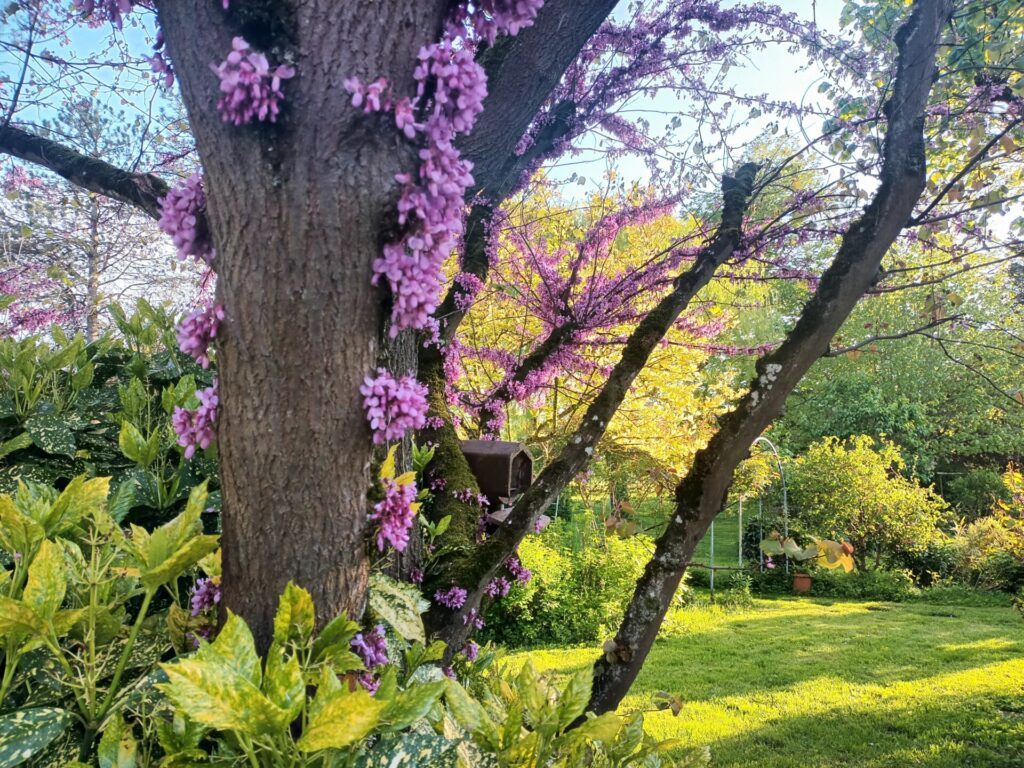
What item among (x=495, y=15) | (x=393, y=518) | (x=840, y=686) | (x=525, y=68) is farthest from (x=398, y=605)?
(x=840, y=686)

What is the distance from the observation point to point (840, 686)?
6.57 meters

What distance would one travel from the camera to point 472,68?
41.2 inches

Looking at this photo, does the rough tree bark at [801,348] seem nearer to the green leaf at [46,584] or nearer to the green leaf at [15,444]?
the green leaf at [46,584]

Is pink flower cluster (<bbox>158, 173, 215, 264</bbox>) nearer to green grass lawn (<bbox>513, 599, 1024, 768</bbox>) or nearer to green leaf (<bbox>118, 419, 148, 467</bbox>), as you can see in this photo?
green leaf (<bbox>118, 419, 148, 467</bbox>)

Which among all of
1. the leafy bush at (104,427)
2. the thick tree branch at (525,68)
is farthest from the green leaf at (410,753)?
the thick tree branch at (525,68)

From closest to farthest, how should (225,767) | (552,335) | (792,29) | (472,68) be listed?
(225,767), (472,68), (792,29), (552,335)

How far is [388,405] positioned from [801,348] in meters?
1.99

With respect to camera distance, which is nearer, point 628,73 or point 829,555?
point 829,555

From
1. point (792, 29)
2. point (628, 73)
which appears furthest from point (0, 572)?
point (792, 29)

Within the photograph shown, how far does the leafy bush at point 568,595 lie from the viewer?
805 centimetres

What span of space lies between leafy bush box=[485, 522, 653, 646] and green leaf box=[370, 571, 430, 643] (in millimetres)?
6040

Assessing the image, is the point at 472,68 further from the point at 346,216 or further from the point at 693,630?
the point at 693,630

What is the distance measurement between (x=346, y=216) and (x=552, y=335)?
314 centimetres

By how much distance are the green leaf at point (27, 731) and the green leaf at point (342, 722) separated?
426mm
